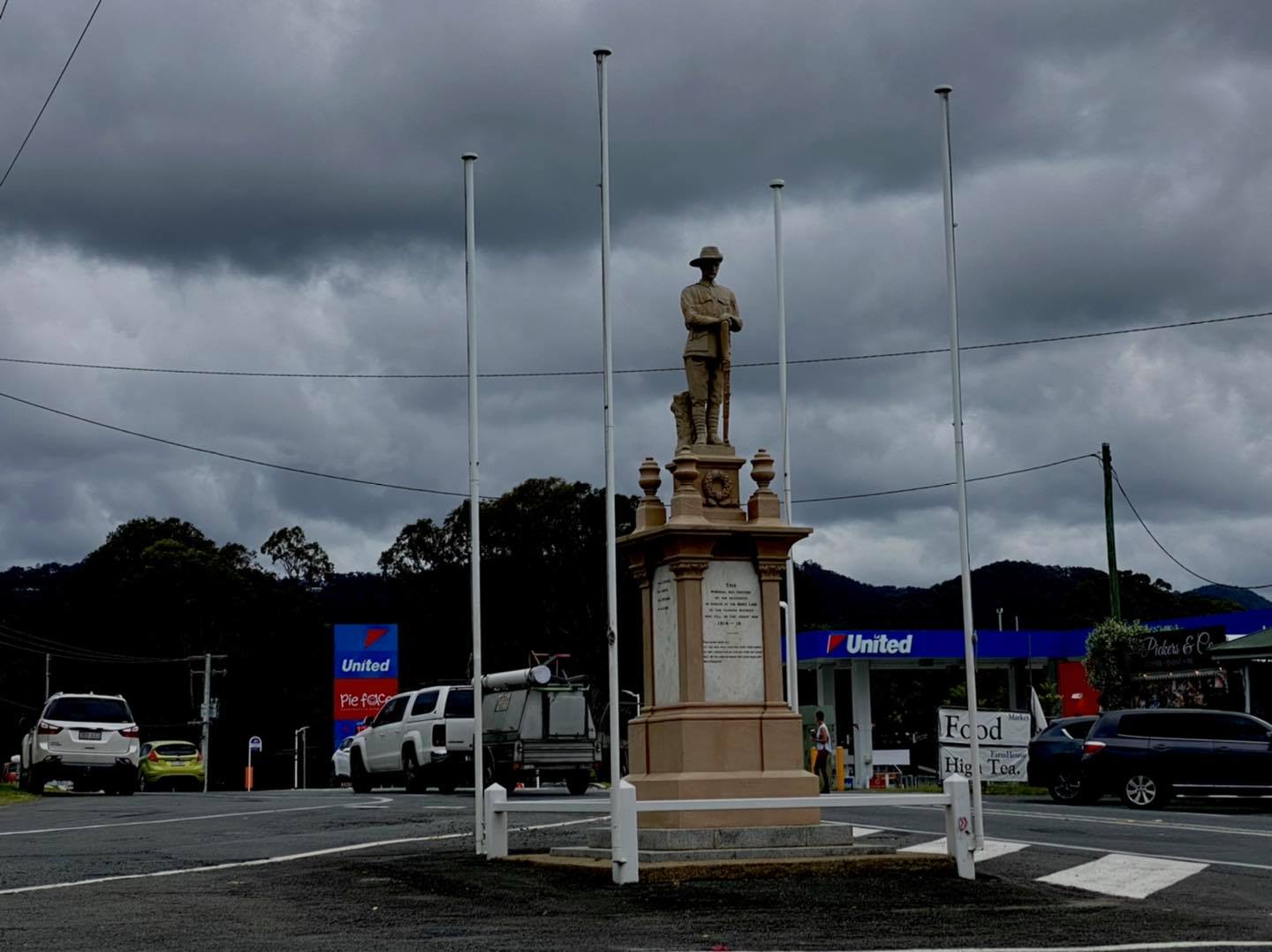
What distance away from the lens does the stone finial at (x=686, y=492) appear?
15.1 m

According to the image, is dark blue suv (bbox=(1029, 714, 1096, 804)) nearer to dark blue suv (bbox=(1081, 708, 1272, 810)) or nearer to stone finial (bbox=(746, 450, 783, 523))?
dark blue suv (bbox=(1081, 708, 1272, 810))

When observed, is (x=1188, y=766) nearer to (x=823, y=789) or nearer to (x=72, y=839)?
(x=823, y=789)

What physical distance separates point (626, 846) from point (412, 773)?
1964 centimetres

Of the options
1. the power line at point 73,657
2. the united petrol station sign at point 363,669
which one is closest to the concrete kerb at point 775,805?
the united petrol station sign at point 363,669

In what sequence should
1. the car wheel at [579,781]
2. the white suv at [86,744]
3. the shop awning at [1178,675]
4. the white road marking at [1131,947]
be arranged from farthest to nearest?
the shop awning at [1178,675] → the white suv at [86,744] → the car wheel at [579,781] → the white road marking at [1131,947]

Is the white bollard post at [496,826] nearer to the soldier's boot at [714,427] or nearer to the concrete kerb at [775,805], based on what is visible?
the concrete kerb at [775,805]

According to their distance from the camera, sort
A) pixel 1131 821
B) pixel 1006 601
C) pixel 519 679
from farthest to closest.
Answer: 1. pixel 1006 601
2. pixel 519 679
3. pixel 1131 821

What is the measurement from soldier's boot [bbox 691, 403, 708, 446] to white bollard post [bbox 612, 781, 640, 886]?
4.33 meters

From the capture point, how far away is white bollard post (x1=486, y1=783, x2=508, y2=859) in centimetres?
1484

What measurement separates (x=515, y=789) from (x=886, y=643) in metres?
18.6

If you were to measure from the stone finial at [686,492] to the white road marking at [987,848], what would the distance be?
344 cm

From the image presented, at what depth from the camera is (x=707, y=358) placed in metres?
16.0

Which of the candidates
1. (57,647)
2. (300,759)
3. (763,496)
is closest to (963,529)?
(763,496)

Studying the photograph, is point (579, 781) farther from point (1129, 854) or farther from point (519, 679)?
point (1129, 854)
